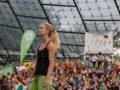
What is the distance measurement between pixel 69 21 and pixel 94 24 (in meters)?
2.45

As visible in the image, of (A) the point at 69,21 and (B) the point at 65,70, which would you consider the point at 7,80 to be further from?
(A) the point at 69,21

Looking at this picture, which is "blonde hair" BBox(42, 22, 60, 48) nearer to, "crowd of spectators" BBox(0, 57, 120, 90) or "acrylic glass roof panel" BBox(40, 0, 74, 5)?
"crowd of spectators" BBox(0, 57, 120, 90)

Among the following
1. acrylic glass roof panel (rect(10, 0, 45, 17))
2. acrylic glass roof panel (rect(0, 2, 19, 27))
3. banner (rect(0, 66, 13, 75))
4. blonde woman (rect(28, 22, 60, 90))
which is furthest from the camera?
acrylic glass roof panel (rect(0, 2, 19, 27))

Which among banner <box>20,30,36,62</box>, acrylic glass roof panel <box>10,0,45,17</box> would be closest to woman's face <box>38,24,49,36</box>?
banner <box>20,30,36,62</box>

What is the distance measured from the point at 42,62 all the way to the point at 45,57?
0.11 m

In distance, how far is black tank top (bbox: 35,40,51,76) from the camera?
5.56 meters

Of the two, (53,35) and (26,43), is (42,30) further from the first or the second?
(26,43)

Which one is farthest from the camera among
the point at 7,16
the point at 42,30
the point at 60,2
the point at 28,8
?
the point at 7,16

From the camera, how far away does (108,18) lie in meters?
27.0

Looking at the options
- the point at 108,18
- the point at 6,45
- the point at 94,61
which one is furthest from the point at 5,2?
the point at 94,61

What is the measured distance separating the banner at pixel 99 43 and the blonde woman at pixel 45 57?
55.4ft

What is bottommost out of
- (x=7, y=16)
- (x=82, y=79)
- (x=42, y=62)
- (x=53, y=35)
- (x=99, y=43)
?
(x=82, y=79)

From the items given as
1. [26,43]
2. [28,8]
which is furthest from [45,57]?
[28,8]

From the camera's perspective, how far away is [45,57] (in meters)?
5.58
